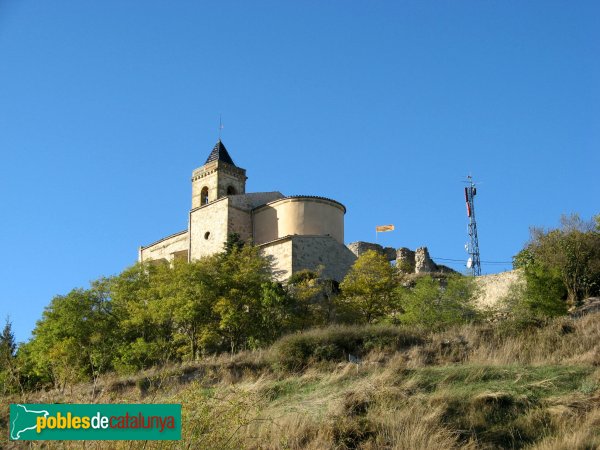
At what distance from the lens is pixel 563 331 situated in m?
18.9

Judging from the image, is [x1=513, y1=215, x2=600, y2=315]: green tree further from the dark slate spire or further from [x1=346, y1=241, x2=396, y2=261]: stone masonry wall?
the dark slate spire

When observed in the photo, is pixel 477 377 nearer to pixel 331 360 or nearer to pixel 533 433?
pixel 533 433

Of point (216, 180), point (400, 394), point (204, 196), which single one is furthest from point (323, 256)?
point (400, 394)

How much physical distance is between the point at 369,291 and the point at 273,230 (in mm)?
10179

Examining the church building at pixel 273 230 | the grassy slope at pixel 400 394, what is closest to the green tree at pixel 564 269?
the grassy slope at pixel 400 394

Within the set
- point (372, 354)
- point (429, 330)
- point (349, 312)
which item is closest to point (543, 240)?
point (349, 312)

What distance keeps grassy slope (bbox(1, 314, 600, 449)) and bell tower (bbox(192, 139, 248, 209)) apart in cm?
2728

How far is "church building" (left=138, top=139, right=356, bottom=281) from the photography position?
38281mm

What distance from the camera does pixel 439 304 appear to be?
2838 centimetres

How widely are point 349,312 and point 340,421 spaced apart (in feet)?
65.6

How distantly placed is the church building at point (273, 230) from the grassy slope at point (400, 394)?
1808cm

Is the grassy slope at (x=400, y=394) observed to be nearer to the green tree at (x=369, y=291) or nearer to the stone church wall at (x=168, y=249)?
the green tree at (x=369, y=291)

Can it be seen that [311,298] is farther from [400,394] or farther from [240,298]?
→ [400,394]

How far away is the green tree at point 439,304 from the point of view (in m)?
27.0
